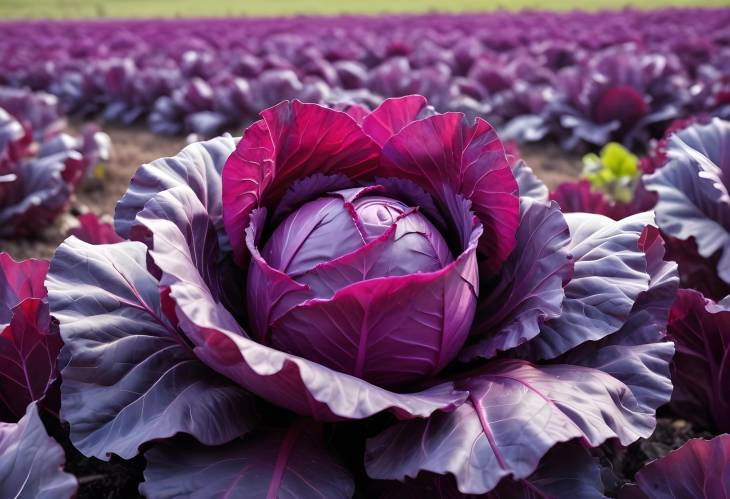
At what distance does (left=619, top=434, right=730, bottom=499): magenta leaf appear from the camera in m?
1.30

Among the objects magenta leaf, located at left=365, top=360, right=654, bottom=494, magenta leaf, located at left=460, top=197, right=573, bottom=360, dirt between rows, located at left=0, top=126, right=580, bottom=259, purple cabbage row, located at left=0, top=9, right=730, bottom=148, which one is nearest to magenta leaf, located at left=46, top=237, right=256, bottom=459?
magenta leaf, located at left=365, top=360, right=654, bottom=494

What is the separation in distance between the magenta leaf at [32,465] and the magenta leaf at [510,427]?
0.54 m

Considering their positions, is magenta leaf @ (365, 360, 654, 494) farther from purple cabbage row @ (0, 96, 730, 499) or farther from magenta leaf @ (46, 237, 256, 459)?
magenta leaf @ (46, 237, 256, 459)

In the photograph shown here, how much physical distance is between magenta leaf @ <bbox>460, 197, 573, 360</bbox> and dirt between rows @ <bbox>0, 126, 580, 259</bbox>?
2807 millimetres

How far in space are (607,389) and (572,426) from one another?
20cm

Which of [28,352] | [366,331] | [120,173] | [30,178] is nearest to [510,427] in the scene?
[366,331]

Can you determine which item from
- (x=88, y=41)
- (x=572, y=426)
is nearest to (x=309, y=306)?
(x=572, y=426)

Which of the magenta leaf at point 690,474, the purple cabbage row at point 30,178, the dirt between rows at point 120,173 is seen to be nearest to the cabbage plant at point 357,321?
the magenta leaf at point 690,474

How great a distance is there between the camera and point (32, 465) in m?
1.10

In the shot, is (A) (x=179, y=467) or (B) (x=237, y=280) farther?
(B) (x=237, y=280)

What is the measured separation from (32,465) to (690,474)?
49.3 inches

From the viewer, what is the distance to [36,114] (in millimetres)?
5719

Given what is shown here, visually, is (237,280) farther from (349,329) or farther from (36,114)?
(36,114)

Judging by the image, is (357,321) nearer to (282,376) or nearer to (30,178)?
(282,376)
